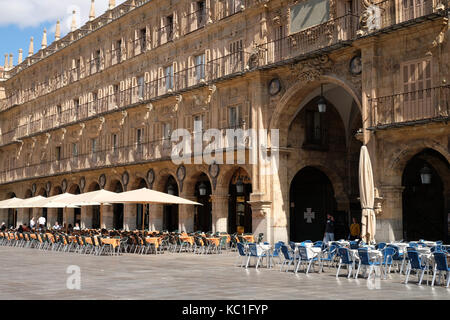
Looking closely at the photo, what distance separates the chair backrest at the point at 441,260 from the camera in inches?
471

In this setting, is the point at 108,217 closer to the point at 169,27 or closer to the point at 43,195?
the point at 43,195

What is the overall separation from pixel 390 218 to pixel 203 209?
14.4 m

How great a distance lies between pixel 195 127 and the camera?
28891 millimetres

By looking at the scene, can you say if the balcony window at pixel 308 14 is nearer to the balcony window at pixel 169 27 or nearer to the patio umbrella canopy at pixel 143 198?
the patio umbrella canopy at pixel 143 198

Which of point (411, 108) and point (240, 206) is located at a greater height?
point (411, 108)

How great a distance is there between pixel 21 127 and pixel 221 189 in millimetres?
28961

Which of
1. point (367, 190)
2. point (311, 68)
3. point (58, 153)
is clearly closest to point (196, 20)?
point (311, 68)

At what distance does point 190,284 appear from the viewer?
12484 mm

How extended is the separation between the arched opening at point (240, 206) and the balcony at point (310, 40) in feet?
18.8

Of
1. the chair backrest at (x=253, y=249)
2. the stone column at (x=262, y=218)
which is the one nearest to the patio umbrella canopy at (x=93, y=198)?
the stone column at (x=262, y=218)

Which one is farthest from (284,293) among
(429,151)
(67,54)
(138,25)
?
(67,54)

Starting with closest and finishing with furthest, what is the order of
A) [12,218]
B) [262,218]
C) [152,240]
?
[152,240], [262,218], [12,218]

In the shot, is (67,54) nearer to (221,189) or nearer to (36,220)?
(36,220)

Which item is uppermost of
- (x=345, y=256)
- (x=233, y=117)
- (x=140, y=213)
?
(x=233, y=117)
